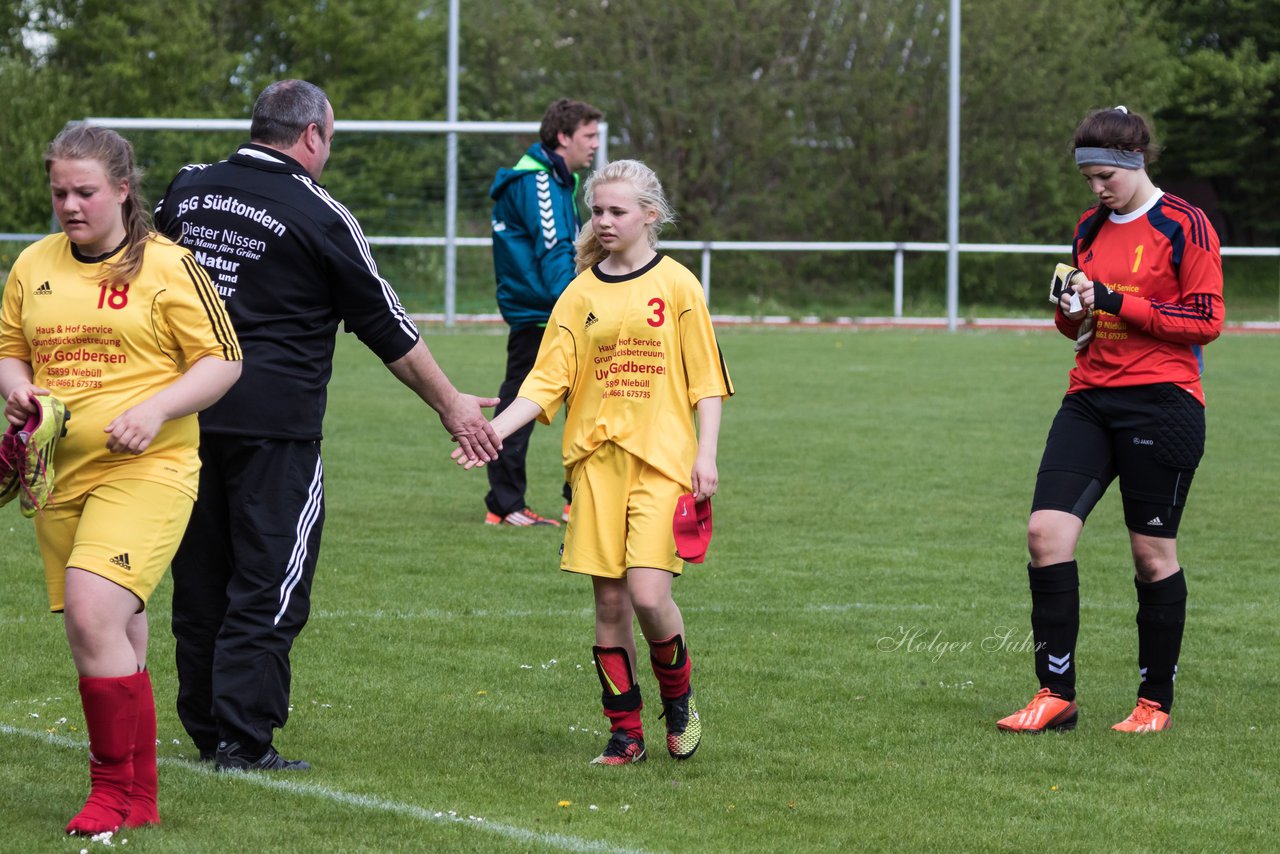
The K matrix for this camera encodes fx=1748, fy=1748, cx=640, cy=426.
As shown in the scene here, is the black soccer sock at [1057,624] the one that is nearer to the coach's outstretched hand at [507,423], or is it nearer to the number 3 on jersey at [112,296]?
the coach's outstretched hand at [507,423]

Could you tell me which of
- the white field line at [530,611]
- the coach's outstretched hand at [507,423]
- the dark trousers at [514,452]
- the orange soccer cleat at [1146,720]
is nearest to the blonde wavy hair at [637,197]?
the coach's outstretched hand at [507,423]

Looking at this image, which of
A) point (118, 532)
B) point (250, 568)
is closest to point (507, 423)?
point (250, 568)

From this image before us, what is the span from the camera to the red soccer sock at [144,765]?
14.0 feet

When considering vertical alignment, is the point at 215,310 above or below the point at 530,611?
above

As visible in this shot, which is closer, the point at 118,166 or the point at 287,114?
the point at 118,166

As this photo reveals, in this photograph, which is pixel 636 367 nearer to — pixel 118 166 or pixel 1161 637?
pixel 118 166

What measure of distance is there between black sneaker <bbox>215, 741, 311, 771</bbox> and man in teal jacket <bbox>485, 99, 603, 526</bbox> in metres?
4.41

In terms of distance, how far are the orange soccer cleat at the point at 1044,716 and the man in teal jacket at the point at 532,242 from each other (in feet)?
13.6

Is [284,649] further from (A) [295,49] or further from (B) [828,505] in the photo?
(A) [295,49]

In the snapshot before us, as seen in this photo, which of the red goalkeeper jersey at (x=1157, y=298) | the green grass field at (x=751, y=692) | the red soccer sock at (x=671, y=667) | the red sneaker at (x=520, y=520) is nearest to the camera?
the green grass field at (x=751, y=692)

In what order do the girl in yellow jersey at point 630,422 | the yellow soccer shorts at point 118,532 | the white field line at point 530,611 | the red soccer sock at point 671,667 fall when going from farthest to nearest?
the white field line at point 530,611 < the red soccer sock at point 671,667 < the girl in yellow jersey at point 630,422 < the yellow soccer shorts at point 118,532

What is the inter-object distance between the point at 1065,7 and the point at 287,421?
115 feet

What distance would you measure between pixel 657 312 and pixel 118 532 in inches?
66.1

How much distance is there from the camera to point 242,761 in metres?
4.87
